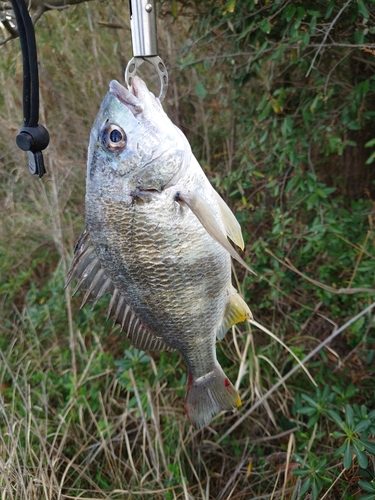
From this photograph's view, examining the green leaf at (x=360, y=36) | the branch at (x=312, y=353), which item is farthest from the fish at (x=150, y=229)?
the green leaf at (x=360, y=36)

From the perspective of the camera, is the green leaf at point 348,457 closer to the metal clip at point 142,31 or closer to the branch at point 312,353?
the branch at point 312,353

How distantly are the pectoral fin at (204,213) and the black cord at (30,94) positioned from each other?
0.40 metres

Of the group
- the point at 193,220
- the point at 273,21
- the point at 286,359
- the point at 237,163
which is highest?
the point at 273,21

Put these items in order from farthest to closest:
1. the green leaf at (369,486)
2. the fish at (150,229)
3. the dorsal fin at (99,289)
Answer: the green leaf at (369,486)
the dorsal fin at (99,289)
the fish at (150,229)

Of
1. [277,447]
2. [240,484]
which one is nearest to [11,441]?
[240,484]

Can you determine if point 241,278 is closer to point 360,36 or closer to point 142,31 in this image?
point 360,36

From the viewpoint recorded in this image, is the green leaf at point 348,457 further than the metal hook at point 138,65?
Yes

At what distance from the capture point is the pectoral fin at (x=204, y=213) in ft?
3.25

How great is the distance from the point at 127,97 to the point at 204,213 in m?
0.35

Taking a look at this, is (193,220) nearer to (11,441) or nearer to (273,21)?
(273,21)

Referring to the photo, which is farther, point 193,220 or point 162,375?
point 162,375

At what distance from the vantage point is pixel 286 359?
2467 mm

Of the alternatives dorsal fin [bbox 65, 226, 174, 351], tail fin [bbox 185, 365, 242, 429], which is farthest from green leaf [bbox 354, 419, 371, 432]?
dorsal fin [bbox 65, 226, 174, 351]

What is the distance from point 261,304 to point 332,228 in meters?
0.67
